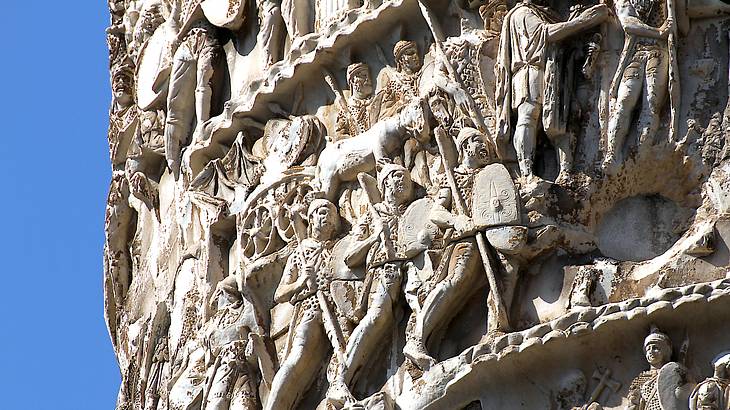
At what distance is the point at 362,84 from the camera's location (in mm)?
19375

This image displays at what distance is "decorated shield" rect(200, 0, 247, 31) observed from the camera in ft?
68.2

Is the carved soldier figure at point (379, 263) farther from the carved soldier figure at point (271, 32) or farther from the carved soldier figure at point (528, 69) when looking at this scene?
the carved soldier figure at point (271, 32)

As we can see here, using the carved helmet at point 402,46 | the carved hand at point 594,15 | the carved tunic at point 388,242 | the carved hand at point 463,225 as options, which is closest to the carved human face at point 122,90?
the carved helmet at point 402,46

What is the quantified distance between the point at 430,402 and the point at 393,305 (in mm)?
842

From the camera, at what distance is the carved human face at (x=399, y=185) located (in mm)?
18594

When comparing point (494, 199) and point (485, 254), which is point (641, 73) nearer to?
point (494, 199)

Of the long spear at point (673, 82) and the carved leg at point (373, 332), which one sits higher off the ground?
the long spear at point (673, 82)

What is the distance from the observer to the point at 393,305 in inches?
721

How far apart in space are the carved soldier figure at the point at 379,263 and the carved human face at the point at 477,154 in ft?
1.72

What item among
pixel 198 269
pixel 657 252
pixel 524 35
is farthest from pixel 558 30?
pixel 198 269

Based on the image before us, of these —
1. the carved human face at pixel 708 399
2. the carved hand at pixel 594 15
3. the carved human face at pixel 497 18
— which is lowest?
the carved human face at pixel 708 399

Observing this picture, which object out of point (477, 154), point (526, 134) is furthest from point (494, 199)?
point (526, 134)

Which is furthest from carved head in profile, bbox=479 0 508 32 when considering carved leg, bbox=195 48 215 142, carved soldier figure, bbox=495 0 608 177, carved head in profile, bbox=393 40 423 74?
carved leg, bbox=195 48 215 142

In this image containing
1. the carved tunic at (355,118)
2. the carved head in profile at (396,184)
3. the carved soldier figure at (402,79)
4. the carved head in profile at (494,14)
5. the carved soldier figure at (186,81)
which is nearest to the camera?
the carved head in profile at (396,184)
